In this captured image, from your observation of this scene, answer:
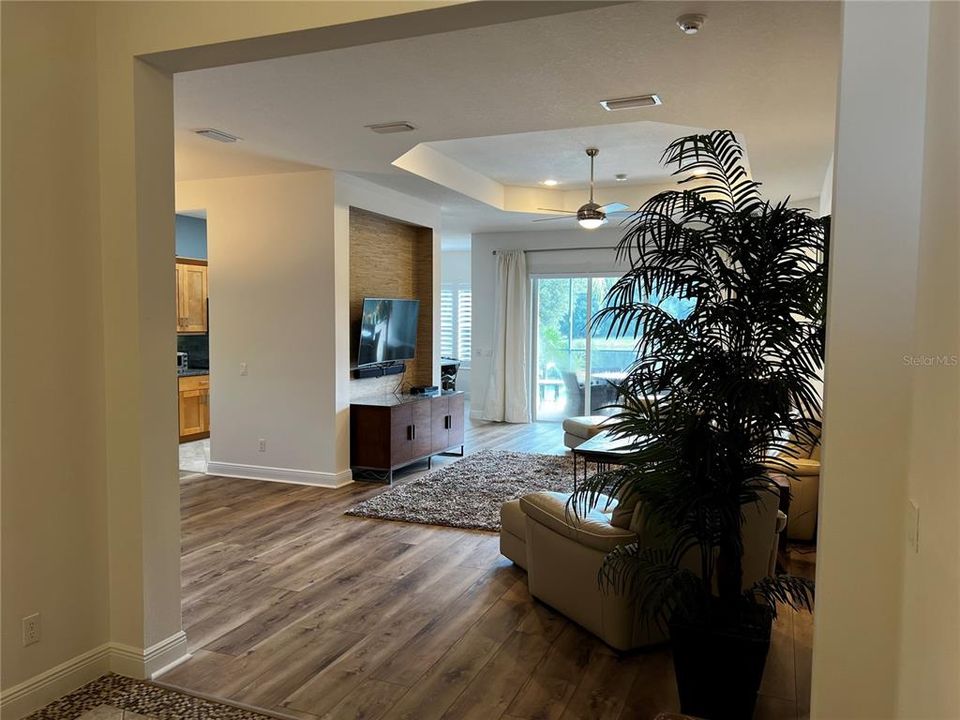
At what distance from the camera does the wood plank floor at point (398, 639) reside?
2.65 meters

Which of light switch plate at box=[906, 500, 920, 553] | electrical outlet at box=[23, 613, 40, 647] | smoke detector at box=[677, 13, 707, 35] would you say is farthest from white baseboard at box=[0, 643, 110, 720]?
smoke detector at box=[677, 13, 707, 35]

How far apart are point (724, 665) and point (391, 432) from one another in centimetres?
403

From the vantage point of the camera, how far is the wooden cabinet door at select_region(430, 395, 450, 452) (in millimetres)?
6758

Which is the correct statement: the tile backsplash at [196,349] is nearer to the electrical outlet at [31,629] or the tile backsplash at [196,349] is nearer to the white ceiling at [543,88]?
the white ceiling at [543,88]

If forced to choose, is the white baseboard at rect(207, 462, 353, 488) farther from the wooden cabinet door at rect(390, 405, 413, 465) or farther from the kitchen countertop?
the kitchen countertop

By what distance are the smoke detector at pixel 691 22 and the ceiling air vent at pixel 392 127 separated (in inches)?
78.1

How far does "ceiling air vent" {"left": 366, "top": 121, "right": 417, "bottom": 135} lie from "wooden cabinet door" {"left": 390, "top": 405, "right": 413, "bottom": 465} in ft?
7.89

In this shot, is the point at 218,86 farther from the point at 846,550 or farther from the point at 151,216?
the point at 846,550

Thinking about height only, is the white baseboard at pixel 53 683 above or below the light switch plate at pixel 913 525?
below

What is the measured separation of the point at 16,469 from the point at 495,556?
104 inches

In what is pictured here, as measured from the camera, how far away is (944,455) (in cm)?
130

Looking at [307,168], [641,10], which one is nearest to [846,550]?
[641,10]

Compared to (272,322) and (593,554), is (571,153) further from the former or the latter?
(593,554)

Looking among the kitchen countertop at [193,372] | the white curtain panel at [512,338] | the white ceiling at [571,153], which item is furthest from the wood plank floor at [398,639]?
the white curtain panel at [512,338]
